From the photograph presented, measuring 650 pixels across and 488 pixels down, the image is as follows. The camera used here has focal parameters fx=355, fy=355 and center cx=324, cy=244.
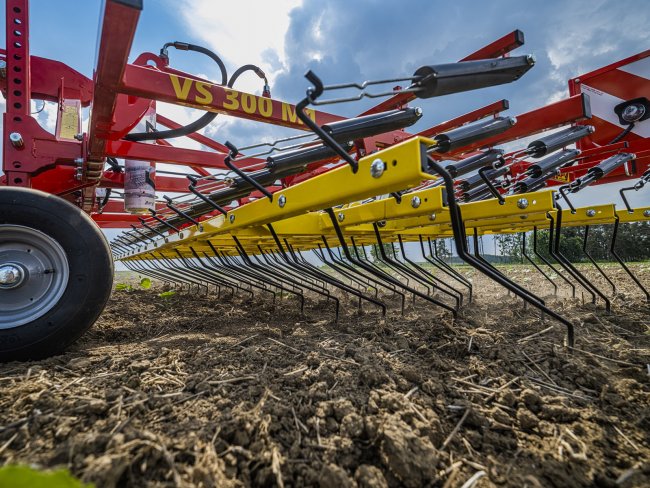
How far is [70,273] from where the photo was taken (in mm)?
1480

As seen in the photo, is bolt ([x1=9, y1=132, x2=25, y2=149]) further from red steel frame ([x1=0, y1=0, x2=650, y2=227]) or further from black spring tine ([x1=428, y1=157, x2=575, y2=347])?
black spring tine ([x1=428, y1=157, x2=575, y2=347])

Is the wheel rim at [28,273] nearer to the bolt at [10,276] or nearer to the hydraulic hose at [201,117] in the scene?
the bolt at [10,276]

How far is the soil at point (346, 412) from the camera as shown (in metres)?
0.76

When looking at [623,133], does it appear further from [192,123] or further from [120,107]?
[120,107]

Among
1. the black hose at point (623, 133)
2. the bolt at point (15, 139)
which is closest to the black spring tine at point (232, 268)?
the bolt at point (15, 139)

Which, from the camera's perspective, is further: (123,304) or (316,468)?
(123,304)

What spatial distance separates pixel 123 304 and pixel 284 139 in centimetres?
263

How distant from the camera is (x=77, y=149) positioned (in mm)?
1942

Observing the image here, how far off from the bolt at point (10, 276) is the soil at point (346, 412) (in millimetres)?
349

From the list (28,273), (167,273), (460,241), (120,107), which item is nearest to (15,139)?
(120,107)

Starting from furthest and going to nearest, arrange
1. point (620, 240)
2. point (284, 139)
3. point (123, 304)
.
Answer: point (620, 240)
point (123, 304)
point (284, 139)

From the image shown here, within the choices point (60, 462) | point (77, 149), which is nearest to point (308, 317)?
point (77, 149)

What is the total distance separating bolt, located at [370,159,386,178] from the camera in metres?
1.11

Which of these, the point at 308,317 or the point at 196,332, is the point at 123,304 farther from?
the point at 308,317
